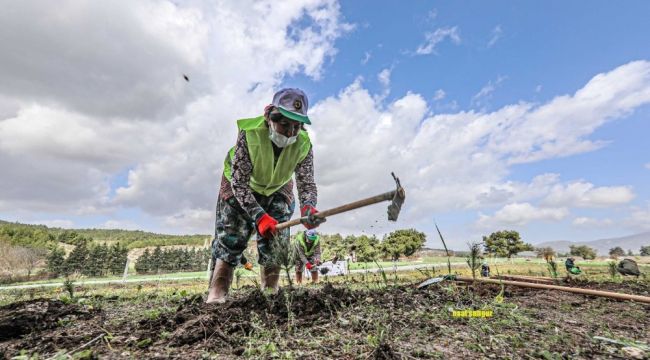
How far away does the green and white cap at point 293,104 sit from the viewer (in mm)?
3698

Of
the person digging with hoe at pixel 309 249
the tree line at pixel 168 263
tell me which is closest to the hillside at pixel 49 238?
the tree line at pixel 168 263

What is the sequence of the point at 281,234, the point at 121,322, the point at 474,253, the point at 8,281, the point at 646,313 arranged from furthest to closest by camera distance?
1. the point at 8,281
2. the point at 281,234
3. the point at 474,253
4. the point at 646,313
5. the point at 121,322

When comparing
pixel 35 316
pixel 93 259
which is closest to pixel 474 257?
pixel 35 316

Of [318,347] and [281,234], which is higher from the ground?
[281,234]

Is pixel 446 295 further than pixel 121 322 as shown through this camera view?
Yes

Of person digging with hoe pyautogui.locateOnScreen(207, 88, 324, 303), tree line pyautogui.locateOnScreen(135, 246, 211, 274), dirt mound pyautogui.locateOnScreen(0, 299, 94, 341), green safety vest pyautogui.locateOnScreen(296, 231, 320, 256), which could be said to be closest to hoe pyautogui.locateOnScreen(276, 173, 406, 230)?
person digging with hoe pyautogui.locateOnScreen(207, 88, 324, 303)

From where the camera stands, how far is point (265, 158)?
4059 millimetres

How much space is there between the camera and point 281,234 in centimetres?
410

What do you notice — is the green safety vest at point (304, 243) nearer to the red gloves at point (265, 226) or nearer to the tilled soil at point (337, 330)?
the red gloves at point (265, 226)

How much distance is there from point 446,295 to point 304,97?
2.52m

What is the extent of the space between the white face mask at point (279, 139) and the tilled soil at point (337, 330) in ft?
5.63

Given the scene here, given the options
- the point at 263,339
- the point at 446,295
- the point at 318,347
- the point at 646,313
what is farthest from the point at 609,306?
the point at 263,339

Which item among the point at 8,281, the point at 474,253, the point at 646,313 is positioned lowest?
the point at 8,281

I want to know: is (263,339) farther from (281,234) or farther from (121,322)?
(281,234)
